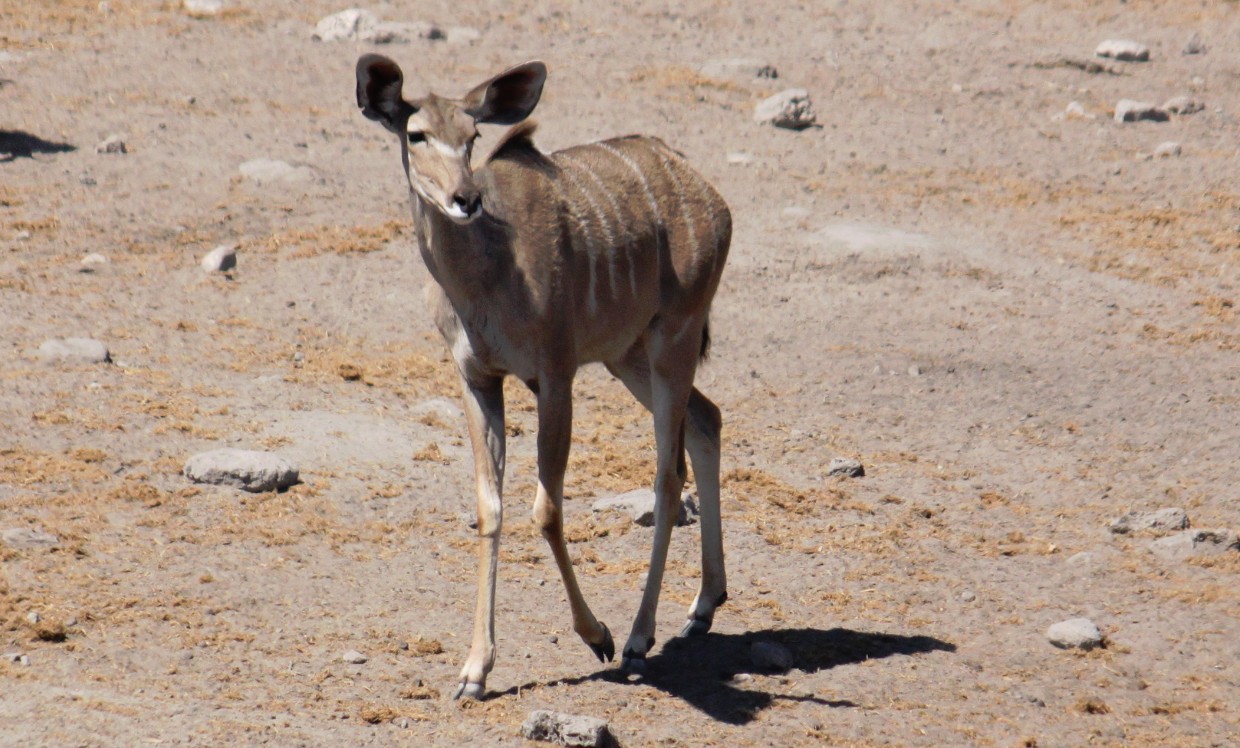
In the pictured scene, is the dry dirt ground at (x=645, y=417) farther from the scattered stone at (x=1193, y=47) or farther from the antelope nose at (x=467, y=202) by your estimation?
the antelope nose at (x=467, y=202)

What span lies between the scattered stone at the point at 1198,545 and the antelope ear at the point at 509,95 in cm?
383

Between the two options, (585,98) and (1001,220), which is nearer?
(1001,220)

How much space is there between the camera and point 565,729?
5.37 metres

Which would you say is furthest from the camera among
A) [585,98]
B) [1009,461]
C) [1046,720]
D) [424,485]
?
[585,98]

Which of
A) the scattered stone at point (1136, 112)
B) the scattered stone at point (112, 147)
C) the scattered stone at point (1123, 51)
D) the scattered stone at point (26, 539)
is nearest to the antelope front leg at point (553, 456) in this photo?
the scattered stone at point (26, 539)

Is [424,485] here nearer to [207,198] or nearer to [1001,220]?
[207,198]

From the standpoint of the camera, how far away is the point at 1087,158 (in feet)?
46.2

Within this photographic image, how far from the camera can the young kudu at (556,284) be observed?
571cm

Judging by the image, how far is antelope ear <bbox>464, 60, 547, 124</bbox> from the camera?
19.0 ft

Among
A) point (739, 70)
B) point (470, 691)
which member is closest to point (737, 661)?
point (470, 691)

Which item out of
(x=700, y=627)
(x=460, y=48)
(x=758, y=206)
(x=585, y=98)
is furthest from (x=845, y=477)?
(x=460, y=48)

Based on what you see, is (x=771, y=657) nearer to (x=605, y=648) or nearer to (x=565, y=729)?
(x=605, y=648)

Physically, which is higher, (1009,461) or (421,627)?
(421,627)

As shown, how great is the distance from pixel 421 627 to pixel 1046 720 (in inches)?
99.2
